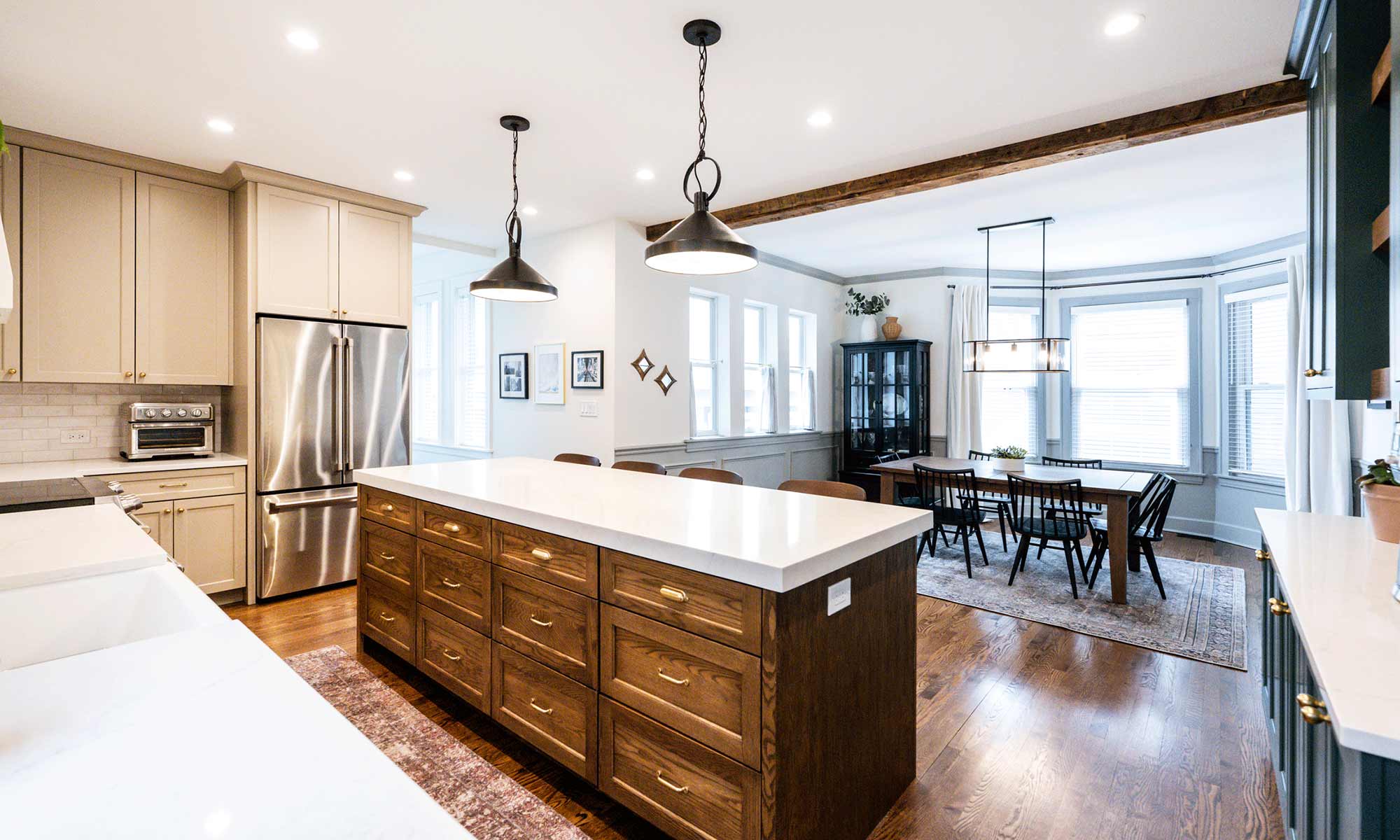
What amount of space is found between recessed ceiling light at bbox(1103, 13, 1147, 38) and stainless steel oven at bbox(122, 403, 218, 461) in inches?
200

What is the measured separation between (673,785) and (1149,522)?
3974 mm

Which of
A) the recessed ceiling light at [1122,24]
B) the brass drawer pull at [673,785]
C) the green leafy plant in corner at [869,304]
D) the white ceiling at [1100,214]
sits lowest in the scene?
the brass drawer pull at [673,785]

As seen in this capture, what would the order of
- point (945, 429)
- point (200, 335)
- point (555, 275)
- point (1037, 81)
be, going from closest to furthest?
point (1037, 81) < point (200, 335) < point (555, 275) < point (945, 429)

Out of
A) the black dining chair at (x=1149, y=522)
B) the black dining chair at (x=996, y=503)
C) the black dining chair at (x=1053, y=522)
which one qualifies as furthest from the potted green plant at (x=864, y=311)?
the black dining chair at (x=1149, y=522)

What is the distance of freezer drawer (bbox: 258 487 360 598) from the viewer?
Result: 160 inches

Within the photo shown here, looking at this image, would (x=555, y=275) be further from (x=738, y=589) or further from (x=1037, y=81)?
(x=738, y=589)

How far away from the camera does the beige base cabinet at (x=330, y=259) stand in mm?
4043

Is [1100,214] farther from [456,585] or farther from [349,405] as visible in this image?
[349,405]

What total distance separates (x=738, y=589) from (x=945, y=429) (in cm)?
591

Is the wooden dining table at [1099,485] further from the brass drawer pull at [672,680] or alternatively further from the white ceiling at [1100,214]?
the brass drawer pull at [672,680]

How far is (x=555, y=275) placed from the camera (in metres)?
5.43

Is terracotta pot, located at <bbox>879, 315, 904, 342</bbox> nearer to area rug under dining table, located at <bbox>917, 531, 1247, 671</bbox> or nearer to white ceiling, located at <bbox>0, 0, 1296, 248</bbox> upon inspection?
area rug under dining table, located at <bbox>917, 531, 1247, 671</bbox>

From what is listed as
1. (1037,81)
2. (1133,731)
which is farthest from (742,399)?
(1133,731)

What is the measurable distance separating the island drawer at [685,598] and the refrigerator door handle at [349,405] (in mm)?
3178
